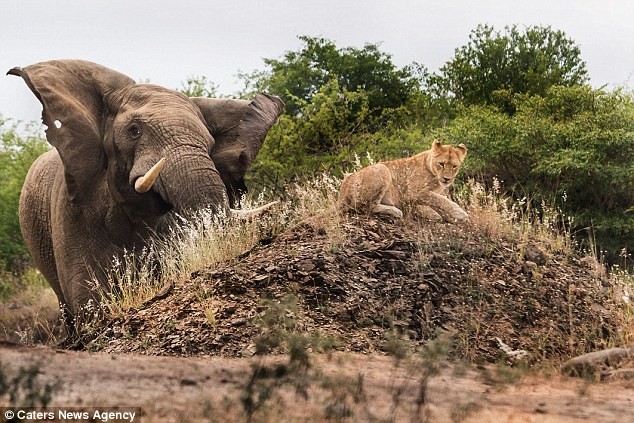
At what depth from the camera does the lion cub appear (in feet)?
41.8

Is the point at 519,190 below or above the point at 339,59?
below

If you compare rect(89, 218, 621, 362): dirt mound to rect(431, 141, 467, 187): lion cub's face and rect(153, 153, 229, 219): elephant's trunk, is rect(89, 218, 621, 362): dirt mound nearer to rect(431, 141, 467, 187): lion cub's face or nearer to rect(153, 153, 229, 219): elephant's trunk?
rect(153, 153, 229, 219): elephant's trunk

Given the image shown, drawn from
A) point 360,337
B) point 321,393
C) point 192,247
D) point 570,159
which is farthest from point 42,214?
point 570,159

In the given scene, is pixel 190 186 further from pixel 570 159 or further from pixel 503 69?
pixel 503 69

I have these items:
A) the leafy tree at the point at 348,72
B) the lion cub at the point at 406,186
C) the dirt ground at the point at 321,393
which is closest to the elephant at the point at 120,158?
the lion cub at the point at 406,186

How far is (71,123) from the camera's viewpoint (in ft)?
42.8

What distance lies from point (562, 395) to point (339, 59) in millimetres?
30178

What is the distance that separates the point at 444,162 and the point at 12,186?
1760 cm

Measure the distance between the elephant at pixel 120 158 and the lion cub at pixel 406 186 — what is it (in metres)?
1.55

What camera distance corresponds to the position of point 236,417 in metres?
5.95

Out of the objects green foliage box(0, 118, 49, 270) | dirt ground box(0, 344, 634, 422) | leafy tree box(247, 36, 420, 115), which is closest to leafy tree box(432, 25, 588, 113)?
leafy tree box(247, 36, 420, 115)

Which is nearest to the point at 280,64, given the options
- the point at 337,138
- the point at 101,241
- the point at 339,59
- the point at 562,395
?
the point at 339,59

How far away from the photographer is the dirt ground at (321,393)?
20.2 feet

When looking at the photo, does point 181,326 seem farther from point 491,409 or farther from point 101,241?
point 491,409
